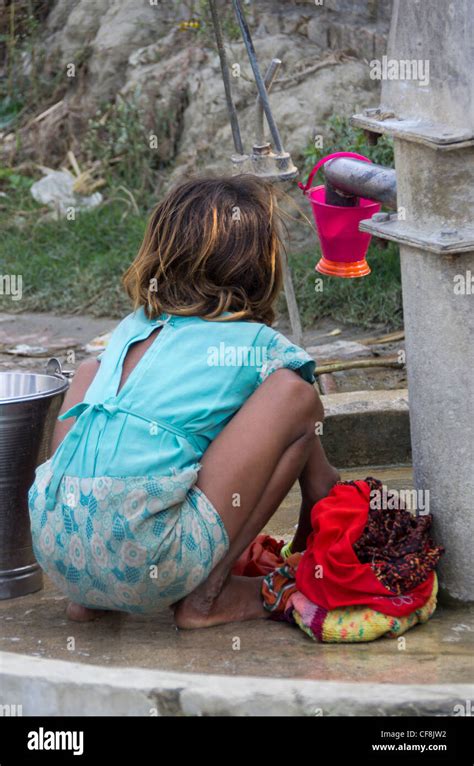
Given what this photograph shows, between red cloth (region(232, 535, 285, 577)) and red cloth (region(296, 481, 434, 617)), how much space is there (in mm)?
311

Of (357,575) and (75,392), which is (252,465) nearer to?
(357,575)

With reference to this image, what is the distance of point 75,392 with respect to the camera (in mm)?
2490

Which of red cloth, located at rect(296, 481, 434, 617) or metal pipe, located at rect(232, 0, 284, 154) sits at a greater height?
metal pipe, located at rect(232, 0, 284, 154)

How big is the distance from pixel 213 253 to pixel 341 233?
0.69 meters

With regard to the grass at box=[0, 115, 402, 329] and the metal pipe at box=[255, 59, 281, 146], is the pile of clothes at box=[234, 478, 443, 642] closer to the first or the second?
the metal pipe at box=[255, 59, 281, 146]

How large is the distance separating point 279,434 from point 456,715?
0.66m

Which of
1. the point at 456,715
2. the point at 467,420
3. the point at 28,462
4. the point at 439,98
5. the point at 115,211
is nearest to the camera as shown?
the point at 456,715

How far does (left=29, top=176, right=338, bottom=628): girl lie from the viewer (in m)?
2.17

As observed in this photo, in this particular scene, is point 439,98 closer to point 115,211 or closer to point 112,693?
point 112,693

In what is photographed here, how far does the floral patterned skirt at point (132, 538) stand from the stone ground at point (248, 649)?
94mm

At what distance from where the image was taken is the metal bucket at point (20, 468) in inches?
100

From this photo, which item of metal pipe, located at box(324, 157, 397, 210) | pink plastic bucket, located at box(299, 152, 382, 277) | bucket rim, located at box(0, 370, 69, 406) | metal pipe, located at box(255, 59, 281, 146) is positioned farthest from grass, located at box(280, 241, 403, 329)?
bucket rim, located at box(0, 370, 69, 406)

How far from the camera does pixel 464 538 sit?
2.35 m
